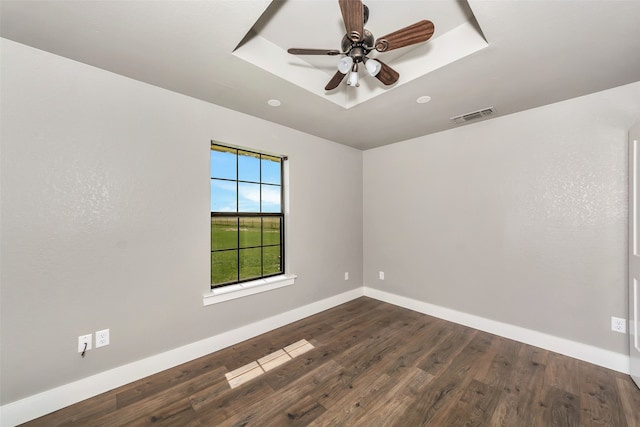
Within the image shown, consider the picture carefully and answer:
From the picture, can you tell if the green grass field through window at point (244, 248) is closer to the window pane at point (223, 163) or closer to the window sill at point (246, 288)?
the window sill at point (246, 288)

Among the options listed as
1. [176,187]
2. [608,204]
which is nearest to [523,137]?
[608,204]

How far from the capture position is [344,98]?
2.61 metres

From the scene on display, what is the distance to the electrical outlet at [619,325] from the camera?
7.18ft

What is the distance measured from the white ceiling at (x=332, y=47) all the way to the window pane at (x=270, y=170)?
650 mm

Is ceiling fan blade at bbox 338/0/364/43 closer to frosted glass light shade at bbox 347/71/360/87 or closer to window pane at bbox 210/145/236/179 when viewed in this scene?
frosted glass light shade at bbox 347/71/360/87

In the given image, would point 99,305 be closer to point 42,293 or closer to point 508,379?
point 42,293

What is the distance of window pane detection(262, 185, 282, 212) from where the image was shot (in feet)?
10.2

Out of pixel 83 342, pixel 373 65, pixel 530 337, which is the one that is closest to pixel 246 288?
pixel 83 342

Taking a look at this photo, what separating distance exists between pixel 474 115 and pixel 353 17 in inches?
82.9

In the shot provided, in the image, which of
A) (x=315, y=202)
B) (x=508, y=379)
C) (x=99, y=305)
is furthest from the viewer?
(x=315, y=202)

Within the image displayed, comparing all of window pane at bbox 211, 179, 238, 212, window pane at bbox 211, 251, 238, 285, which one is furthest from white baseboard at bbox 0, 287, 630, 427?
window pane at bbox 211, 179, 238, 212

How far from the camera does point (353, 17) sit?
1347 millimetres

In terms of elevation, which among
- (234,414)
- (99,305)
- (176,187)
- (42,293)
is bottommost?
(234,414)

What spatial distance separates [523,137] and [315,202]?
8.18 ft
